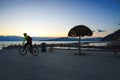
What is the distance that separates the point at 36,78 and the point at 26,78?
36cm

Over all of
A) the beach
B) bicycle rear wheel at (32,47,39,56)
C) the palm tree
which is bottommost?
the beach

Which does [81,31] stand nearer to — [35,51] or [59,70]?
[35,51]

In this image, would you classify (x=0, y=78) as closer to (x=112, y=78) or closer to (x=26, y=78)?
(x=26, y=78)

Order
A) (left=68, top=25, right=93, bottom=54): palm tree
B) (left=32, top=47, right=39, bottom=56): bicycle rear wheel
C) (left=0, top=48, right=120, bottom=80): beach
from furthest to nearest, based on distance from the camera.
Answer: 1. (left=68, top=25, right=93, bottom=54): palm tree
2. (left=32, top=47, right=39, bottom=56): bicycle rear wheel
3. (left=0, top=48, right=120, bottom=80): beach

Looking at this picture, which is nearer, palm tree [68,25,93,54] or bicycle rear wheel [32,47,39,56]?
bicycle rear wheel [32,47,39,56]

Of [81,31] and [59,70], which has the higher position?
[81,31]

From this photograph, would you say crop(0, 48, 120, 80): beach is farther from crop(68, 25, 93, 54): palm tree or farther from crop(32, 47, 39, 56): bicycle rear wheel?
crop(68, 25, 93, 54): palm tree

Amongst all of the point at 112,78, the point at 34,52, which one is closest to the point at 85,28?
the point at 34,52

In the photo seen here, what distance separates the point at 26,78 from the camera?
7742mm

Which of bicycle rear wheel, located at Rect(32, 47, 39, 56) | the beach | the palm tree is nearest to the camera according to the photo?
the beach

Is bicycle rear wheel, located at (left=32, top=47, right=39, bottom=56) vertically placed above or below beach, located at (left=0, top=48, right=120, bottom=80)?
above

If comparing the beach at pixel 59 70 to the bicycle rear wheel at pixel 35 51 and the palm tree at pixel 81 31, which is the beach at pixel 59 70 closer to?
the bicycle rear wheel at pixel 35 51

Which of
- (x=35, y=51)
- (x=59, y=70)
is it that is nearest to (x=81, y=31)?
(x=35, y=51)

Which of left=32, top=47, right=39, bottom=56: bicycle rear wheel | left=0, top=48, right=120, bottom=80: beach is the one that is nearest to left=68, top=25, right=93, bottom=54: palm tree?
left=32, top=47, right=39, bottom=56: bicycle rear wheel
